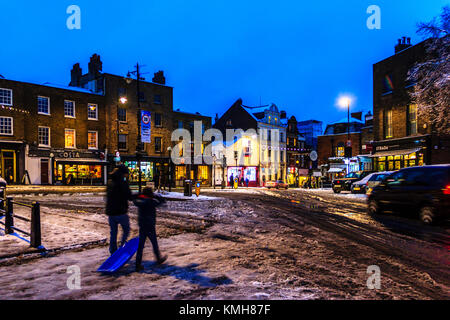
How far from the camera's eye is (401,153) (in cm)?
2778

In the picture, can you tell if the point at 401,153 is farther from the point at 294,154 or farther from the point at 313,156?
the point at 313,156

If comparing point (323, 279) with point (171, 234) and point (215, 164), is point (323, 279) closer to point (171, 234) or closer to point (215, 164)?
point (171, 234)

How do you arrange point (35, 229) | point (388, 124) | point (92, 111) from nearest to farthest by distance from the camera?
1. point (35, 229)
2. point (388, 124)
3. point (92, 111)

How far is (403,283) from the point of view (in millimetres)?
4770

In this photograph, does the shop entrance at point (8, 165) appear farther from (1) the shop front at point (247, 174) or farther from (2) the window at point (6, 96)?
(1) the shop front at point (247, 174)

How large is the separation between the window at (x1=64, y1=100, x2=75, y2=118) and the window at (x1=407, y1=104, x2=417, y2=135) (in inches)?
1309

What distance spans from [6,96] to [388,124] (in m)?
36.4

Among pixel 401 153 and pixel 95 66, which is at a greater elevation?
pixel 95 66

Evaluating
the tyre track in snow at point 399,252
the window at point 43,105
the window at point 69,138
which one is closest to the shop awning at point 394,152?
the tyre track in snow at point 399,252

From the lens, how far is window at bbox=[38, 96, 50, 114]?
31641 millimetres

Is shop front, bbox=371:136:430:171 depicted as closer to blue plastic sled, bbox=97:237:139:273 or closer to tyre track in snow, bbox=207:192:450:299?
tyre track in snow, bbox=207:192:450:299

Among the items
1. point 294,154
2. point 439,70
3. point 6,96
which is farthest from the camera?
point 294,154

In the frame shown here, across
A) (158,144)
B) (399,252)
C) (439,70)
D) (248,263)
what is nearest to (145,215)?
(248,263)

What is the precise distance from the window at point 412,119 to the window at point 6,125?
119 ft
